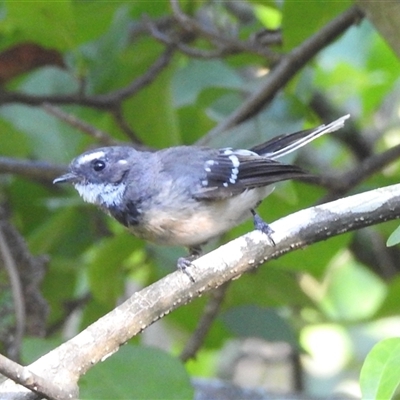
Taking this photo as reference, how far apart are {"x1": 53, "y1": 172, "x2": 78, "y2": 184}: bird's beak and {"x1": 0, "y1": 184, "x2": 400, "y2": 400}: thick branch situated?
3.30 ft

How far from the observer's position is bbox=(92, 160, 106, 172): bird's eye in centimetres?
274

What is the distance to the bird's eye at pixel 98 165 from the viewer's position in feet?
9.00

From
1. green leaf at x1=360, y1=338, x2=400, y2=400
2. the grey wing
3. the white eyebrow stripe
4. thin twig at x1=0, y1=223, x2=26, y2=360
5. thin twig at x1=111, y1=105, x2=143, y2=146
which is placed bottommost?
green leaf at x1=360, y1=338, x2=400, y2=400

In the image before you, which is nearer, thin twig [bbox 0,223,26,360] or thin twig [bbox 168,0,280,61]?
thin twig [bbox 0,223,26,360]

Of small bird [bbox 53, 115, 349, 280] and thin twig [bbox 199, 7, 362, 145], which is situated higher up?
thin twig [bbox 199, 7, 362, 145]

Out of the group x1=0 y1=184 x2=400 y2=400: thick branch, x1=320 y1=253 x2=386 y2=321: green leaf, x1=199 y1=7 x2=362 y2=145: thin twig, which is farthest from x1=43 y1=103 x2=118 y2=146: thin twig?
x1=320 y1=253 x2=386 y2=321: green leaf

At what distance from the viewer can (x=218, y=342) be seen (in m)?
3.07

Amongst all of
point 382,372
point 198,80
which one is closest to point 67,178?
point 198,80

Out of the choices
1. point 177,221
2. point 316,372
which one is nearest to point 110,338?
point 177,221

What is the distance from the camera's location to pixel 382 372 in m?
1.28

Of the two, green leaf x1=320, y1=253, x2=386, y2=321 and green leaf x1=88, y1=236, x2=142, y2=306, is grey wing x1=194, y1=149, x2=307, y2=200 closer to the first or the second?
green leaf x1=88, y1=236, x2=142, y2=306

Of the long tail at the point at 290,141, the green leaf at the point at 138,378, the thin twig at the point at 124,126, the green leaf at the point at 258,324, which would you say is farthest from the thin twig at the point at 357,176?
the green leaf at the point at 138,378

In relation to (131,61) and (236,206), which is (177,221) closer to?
(236,206)

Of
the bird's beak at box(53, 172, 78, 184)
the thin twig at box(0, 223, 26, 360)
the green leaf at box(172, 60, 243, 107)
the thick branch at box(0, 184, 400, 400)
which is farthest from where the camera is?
the green leaf at box(172, 60, 243, 107)
